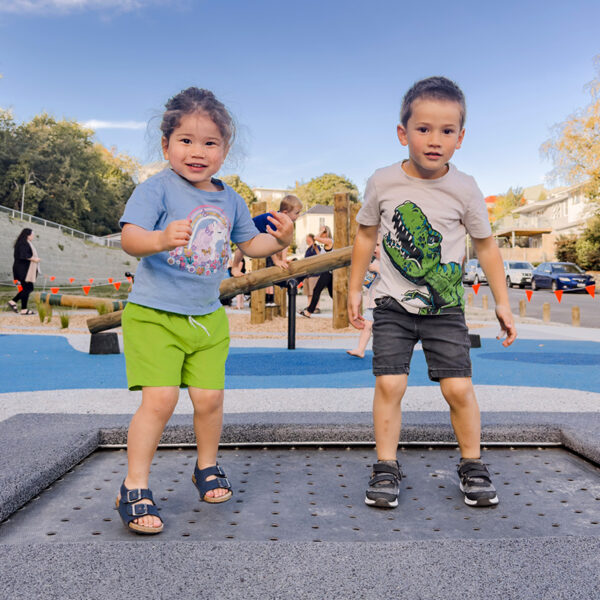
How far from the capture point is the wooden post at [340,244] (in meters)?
10.0

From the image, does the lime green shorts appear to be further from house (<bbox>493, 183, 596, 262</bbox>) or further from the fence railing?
house (<bbox>493, 183, 596, 262</bbox>)

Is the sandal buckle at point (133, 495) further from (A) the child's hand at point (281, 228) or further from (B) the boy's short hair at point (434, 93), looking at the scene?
(B) the boy's short hair at point (434, 93)

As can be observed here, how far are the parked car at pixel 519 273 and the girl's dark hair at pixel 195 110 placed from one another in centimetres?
2839

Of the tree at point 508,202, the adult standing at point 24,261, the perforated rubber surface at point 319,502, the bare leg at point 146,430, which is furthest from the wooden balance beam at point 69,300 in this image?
the tree at point 508,202

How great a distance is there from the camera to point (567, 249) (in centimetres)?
3362

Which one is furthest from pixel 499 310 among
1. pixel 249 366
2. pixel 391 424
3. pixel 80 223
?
pixel 80 223

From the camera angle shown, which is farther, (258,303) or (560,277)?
(560,277)

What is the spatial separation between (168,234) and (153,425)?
2.31 feet

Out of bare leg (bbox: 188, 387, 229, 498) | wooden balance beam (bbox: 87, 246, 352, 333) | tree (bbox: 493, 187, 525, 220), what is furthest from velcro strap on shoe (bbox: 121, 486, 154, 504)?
tree (bbox: 493, 187, 525, 220)

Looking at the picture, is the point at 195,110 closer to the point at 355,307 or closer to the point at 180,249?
the point at 180,249

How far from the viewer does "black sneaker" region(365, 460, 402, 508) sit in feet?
7.42

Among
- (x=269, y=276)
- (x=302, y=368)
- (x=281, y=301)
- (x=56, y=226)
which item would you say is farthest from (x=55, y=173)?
(x=302, y=368)

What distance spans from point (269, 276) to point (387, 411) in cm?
439

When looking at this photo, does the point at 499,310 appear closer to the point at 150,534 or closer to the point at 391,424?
the point at 391,424
